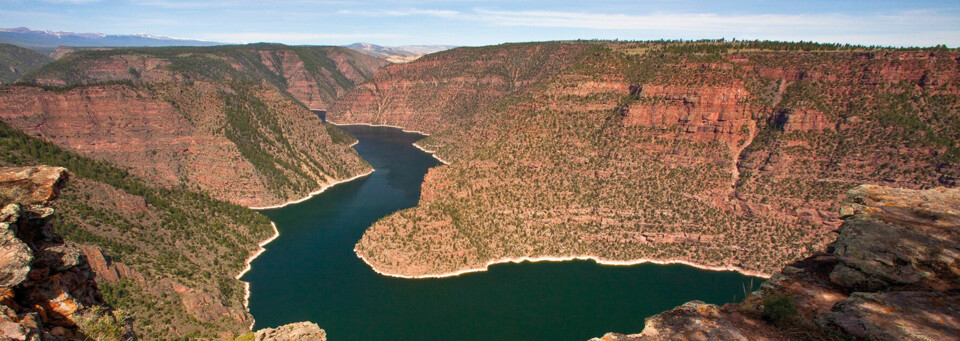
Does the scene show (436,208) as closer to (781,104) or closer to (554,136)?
(554,136)

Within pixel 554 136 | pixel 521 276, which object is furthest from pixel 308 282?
pixel 554 136

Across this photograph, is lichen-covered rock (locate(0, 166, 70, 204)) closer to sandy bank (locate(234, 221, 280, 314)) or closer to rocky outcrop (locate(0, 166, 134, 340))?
rocky outcrop (locate(0, 166, 134, 340))

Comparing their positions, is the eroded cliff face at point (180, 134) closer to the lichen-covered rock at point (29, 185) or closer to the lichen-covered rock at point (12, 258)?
the lichen-covered rock at point (29, 185)

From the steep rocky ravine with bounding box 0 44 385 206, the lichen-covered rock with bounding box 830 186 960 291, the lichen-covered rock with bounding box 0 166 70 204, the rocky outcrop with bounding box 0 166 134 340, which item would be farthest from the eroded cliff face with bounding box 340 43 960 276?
the lichen-covered rock with bounding box 830 186 960 291

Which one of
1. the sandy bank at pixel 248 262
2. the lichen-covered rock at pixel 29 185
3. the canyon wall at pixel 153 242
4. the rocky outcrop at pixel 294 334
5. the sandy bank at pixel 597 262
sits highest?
the lichen-covered rock at pixel 29 185

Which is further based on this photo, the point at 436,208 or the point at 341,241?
the point at 341,241

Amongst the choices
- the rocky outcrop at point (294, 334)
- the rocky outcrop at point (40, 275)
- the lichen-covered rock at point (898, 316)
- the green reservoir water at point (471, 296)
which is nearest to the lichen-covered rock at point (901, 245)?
the lichen-covered rock at point (898, 316)
